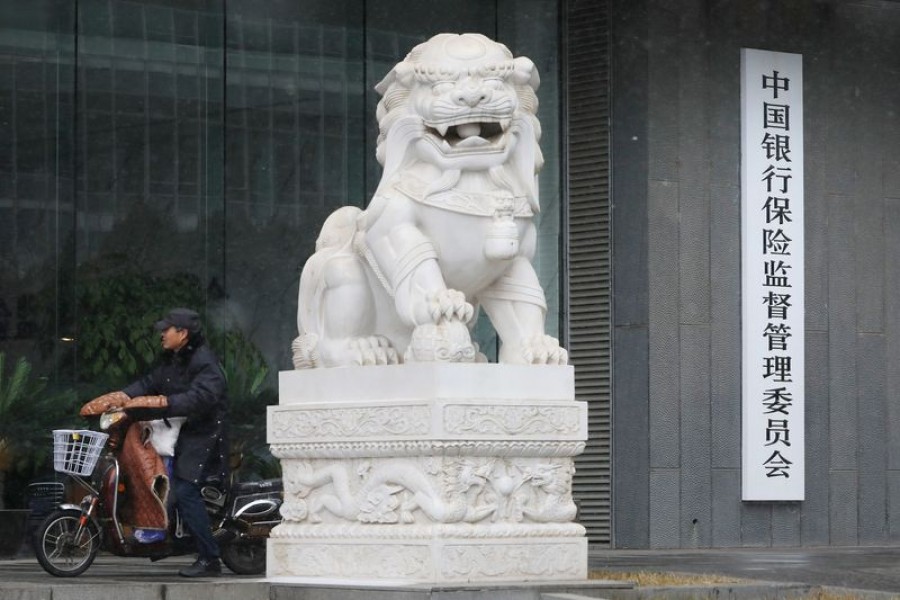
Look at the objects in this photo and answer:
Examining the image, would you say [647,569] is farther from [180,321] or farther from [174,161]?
[174,161]

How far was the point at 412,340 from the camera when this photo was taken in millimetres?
9078

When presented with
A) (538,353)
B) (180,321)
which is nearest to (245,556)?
(180,321)

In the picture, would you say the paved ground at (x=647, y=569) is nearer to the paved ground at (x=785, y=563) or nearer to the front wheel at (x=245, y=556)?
the paved ground at (x=785, y=563)

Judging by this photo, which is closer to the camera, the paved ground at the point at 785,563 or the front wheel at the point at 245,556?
the front wheel at the point at 245,556

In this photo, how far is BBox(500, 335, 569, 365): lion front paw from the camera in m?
9.24

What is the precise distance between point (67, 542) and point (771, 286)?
8.30 m

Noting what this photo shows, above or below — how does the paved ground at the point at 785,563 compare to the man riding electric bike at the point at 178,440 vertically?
below

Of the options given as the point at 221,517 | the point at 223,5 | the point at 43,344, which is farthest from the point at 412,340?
the point at 223,5

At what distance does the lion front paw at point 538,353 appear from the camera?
924cm

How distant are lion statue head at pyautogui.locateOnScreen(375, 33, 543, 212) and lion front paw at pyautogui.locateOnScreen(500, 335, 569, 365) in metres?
0.71

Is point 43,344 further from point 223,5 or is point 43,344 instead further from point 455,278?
point 455,278

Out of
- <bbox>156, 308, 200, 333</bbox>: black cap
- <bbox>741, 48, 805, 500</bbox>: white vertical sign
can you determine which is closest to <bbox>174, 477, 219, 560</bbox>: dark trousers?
<bbox>156, 308, 200, 333</bbox>: black cap

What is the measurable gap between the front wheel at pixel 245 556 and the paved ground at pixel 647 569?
0.38 metres

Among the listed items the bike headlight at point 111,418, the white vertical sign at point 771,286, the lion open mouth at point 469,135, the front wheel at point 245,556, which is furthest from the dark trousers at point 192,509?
the white vertical sign at point 771,286
